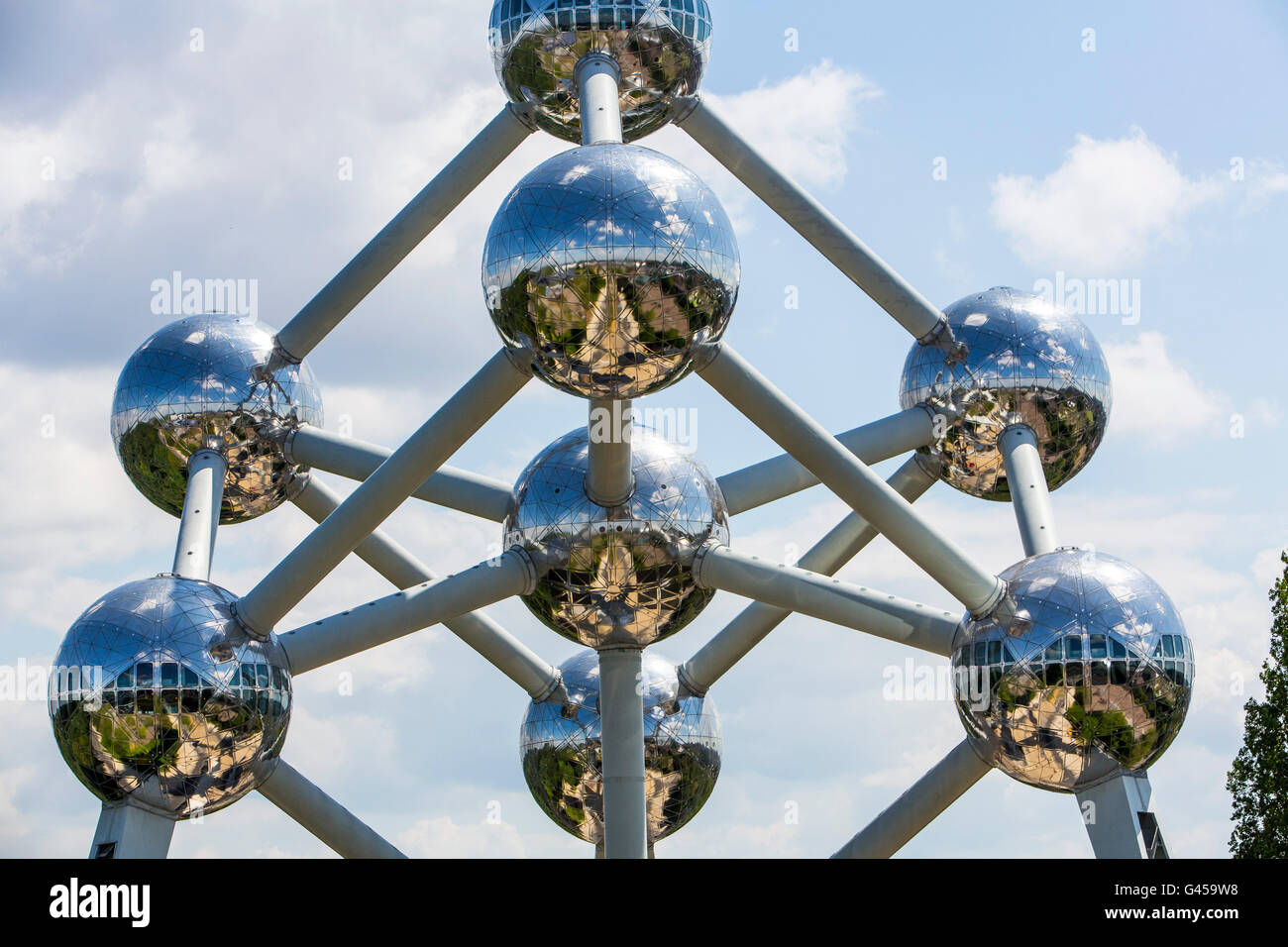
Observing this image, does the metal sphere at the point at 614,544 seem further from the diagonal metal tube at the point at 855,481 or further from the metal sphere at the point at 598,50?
the metal sphere at the point at 598,50

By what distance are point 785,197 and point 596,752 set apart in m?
5.85

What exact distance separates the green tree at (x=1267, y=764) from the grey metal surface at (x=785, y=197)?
13565 mm

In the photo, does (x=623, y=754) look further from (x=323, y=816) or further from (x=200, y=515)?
(x=200, y=515)

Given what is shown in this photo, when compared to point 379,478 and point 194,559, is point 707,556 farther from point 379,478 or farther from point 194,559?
point 194,559

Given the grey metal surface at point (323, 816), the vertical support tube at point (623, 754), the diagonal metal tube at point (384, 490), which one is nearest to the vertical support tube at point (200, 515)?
the diagonal metal tube at point (384, 490)

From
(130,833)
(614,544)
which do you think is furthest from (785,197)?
(130,833)

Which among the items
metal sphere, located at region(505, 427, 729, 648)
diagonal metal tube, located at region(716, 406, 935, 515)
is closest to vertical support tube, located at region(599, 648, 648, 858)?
metal sphere, located at region(505, 427, 729, 648)

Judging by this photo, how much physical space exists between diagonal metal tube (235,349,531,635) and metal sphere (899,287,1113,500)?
4.90 m

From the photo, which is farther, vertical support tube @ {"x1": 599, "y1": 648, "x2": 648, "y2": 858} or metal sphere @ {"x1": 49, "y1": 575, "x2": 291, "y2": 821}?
vertical support tube @ {"x1": 599, "y1": 648, "x2": 648, "y2": 858}

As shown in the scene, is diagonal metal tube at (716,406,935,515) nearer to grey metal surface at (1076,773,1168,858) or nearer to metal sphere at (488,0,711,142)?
metal sphere at (488,0,711,142)

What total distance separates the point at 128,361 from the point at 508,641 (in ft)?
15.0

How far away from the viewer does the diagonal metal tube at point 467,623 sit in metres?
14.0

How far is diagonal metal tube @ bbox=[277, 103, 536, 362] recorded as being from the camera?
44.3 ft
